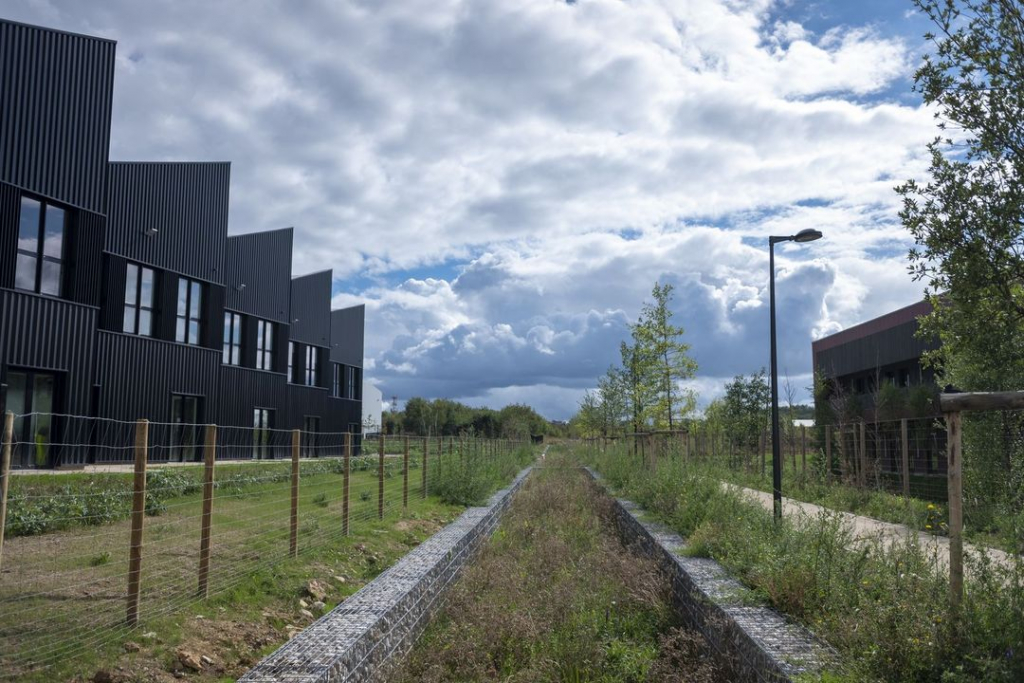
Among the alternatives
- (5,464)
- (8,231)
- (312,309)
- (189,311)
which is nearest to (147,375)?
(189,311)

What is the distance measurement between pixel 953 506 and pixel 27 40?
22634 millimetres

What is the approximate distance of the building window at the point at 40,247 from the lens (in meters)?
19.7

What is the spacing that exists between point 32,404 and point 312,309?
→ 71.4ft

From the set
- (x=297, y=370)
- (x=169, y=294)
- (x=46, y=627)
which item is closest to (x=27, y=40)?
(x=169, y=294)

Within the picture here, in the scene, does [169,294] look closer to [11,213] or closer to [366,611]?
[11,213]

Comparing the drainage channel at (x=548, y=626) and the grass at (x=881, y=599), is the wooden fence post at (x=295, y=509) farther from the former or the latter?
the grass at (x=881, y=599)

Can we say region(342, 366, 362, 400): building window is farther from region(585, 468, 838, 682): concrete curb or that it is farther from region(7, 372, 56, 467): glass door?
region(585, 468, 838, 682): concrete curb

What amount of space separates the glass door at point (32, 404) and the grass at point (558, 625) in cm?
1284

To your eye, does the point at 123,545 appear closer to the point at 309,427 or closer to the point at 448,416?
the point at 309,427

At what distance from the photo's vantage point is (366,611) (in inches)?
265

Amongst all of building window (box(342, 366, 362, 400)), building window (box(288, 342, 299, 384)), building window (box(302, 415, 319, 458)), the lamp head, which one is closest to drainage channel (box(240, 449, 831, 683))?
the lamp head

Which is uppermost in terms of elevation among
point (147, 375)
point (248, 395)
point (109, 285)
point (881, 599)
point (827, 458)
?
point (109, 285)

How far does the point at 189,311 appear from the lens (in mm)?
28391

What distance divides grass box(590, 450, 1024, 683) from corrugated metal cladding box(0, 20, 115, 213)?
1846 centimetres
